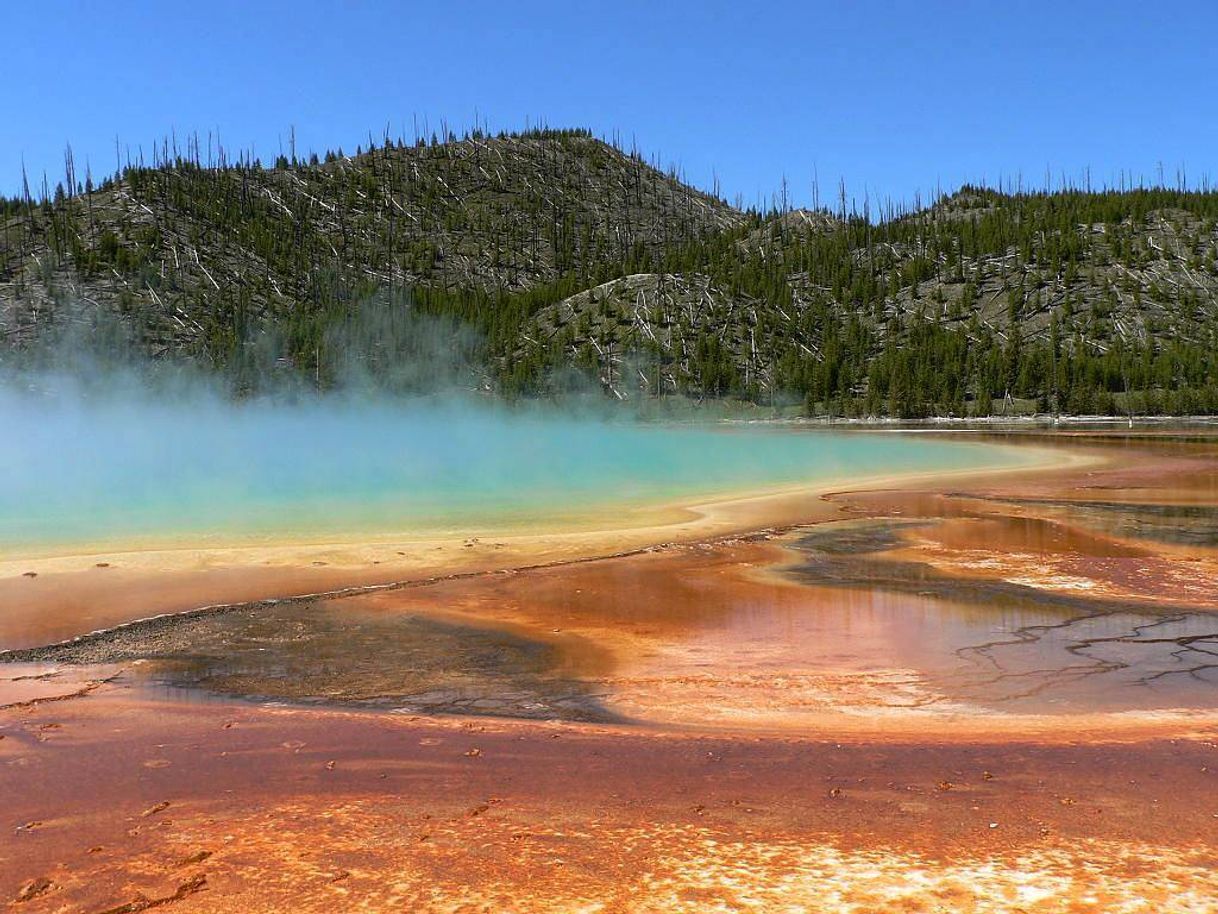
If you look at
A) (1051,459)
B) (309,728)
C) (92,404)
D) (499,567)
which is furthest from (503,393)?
(309,728)

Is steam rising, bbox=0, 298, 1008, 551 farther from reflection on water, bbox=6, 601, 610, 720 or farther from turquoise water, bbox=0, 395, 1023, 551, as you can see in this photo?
reflection on water, bbox=6, 601, 610, 720

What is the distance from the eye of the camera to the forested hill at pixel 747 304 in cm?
11838

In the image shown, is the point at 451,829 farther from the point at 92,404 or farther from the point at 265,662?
the point at 92,404

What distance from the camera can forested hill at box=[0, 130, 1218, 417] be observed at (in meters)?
118

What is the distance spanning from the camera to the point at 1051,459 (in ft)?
154

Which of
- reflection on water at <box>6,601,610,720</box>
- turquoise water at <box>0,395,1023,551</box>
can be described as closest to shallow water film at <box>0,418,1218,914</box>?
reflection on water at <box>6,601,610,720</box>

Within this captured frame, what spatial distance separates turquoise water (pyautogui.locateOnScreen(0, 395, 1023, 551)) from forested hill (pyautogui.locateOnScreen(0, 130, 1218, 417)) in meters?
51.2

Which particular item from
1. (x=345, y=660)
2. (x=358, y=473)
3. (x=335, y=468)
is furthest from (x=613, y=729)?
(x=335, y=468)

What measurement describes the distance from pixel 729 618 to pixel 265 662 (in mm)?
6128

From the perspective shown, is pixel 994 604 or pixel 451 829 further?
pixel 994 604

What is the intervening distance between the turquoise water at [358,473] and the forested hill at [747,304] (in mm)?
51190

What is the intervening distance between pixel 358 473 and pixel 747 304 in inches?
4629

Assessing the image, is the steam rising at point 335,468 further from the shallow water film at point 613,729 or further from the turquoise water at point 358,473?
the shallow water film at point 613,729

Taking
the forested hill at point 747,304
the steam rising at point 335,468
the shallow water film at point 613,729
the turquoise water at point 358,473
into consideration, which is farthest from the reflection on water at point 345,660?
the forested hill at point 747,304
